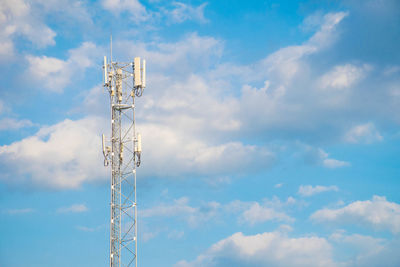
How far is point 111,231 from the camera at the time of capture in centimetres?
8181

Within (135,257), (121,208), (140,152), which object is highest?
(140,152)

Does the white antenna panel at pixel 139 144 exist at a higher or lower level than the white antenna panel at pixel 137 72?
lower

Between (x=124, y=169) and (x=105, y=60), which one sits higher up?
(x=105, y=60)

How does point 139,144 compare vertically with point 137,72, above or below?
below

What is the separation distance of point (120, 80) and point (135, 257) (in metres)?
21.9

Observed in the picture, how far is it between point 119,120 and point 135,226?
43.6 ft

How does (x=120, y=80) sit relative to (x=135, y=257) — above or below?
above

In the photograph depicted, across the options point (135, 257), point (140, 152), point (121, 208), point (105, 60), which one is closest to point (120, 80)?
point (105, 60)

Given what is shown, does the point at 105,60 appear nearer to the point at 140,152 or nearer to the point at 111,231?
the point at 140,152

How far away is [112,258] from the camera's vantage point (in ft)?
268

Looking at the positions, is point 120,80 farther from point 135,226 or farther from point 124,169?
point 135,226

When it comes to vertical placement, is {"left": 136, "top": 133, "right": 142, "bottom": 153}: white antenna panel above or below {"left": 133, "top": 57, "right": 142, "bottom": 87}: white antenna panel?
below

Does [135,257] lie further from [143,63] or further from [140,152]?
[143,63]

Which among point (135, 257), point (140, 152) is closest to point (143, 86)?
point (140, 152)
